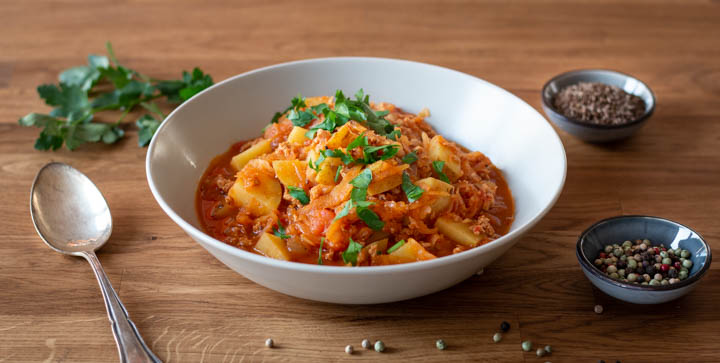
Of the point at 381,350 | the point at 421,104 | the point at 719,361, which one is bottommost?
the point at 719,361

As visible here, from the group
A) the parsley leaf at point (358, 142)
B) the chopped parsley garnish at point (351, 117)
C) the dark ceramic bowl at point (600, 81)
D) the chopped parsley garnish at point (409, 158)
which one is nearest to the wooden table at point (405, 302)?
the dark ceramic bowl at point (600, 81)

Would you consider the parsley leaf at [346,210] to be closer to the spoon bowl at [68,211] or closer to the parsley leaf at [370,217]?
the parsley leaf at [370,217]

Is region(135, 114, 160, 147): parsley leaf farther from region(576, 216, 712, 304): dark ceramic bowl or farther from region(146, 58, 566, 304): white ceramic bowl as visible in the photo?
region(576, 216, 712, 304): dark ceramic bowl

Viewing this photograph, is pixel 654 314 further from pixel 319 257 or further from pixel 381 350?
pixel 319 257

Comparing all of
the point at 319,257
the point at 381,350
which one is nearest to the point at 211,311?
the point at 319,257

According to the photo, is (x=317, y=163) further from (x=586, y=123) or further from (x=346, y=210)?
(x=586, y=123)

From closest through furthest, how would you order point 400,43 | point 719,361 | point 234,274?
1. point 719,361
2. point 234,274
3. point 400,43
